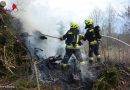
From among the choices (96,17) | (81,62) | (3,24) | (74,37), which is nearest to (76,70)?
(81,62)

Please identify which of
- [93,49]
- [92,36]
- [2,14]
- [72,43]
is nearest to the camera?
[72,43]

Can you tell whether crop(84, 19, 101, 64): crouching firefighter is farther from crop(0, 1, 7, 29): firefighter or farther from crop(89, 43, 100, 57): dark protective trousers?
crop(0, 1, 7, 29): firefighter

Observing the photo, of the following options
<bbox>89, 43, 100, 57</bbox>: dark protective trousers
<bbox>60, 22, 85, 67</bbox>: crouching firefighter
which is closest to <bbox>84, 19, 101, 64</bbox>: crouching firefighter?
<bbox>89, 43, 100, 57</bbox>: dark protective trousers

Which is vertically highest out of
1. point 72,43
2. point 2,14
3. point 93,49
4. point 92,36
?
point 2,14

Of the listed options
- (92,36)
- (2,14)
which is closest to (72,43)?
(92,36)

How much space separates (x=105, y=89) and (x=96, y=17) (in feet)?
118

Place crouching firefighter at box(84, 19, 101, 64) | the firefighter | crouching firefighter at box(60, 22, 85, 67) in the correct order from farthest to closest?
the firefighter, crouching firefighter at box(84, 19, 101, 64), crouching firefighter at box(60, 22, 85, 67)

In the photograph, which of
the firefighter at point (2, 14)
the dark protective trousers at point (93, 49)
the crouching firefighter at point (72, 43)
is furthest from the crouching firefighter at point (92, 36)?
the firefighter at point (2, 14)

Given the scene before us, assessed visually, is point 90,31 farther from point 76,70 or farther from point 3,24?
point 3,24

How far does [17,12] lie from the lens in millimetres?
15172

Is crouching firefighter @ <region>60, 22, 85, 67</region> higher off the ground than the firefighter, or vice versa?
the firefighter

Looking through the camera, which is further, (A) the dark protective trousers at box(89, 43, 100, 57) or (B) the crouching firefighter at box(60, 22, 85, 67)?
(A) the dark protective trousers at box(89, 43, 100, 57)

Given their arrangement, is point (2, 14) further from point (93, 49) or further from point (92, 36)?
point (93, 49)

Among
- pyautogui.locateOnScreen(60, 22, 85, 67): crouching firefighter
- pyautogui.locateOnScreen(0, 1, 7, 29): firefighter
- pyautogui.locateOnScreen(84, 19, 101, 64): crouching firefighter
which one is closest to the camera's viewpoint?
pyautogui.locateOnScreen(60, 22, 85, 67): crouching firefighter
